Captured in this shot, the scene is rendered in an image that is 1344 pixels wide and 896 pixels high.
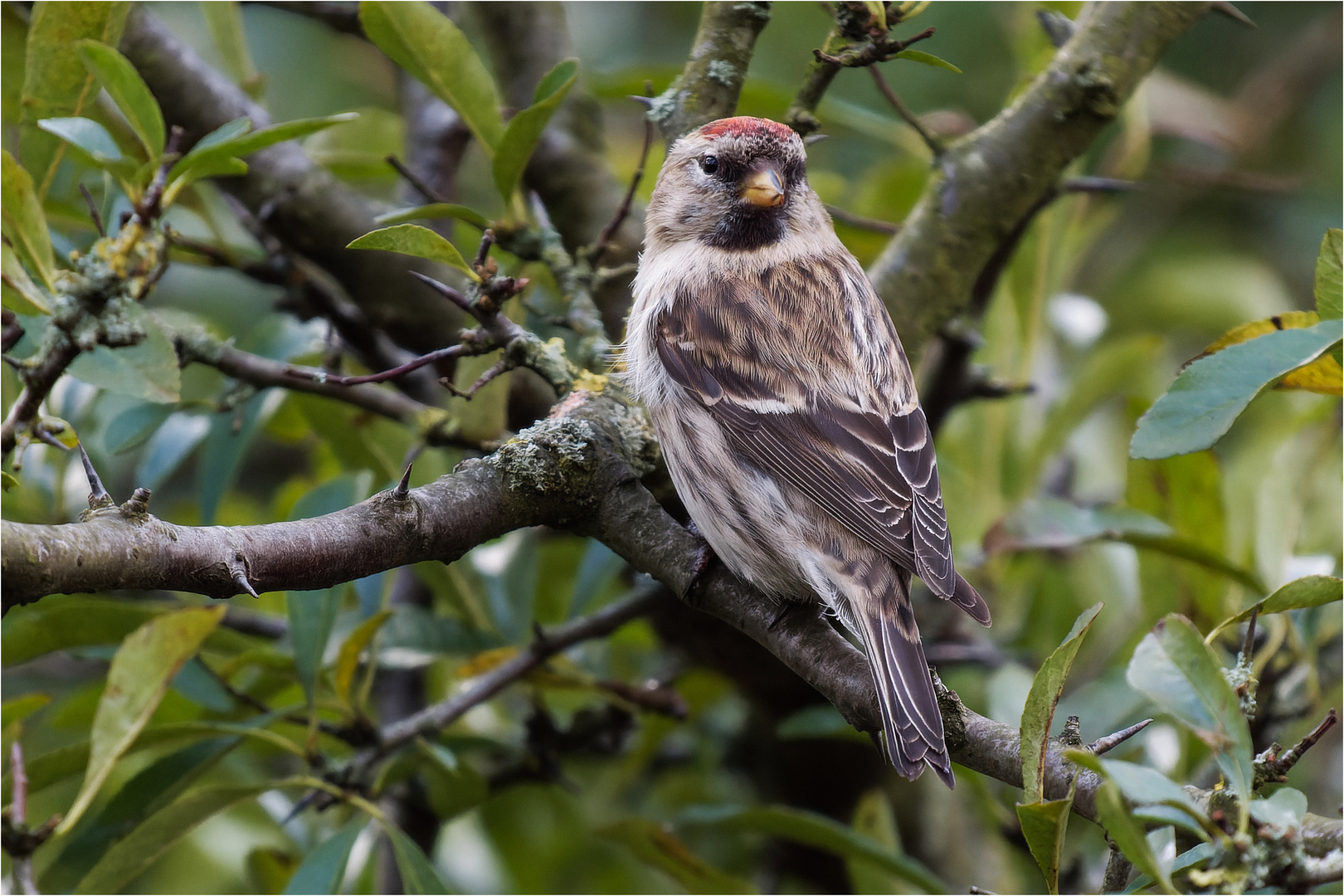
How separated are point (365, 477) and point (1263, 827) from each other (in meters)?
1.74

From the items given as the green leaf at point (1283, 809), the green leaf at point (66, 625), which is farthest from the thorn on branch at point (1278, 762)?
the green leaf at point (66, 625)

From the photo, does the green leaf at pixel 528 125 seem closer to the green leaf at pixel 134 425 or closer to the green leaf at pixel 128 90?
the green leaf at pixel 128 90

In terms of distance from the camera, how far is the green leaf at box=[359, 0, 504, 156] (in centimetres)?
229

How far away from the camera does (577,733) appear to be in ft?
10.1

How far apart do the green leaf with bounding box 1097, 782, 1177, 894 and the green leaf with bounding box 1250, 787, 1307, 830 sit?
13cm

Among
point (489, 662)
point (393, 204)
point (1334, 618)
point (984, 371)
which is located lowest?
point (489, 662)

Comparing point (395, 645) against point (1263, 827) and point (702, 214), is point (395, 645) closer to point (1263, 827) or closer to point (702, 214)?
point (702, 214)

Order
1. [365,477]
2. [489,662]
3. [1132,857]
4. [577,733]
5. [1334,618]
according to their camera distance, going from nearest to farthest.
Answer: [1132,857]
[365,477]
[1334,618]
[489,662]
[577,733]

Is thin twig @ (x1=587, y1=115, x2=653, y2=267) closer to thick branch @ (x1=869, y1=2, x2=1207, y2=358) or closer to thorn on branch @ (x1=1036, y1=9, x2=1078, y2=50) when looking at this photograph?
thick branch @ (x1=869, y1=2, x2=1207, y2=358)

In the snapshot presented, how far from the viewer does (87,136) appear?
74.3 inches

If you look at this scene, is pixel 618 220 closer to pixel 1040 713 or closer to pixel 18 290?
pixel 18 290

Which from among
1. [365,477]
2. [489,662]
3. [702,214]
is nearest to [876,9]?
[702,214]

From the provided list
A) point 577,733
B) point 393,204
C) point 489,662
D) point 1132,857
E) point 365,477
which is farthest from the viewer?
point 393,204

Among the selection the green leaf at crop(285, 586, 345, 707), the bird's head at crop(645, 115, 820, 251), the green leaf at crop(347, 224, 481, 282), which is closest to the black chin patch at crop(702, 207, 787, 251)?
the bird's head at crop(645, 115, 820, 251)
